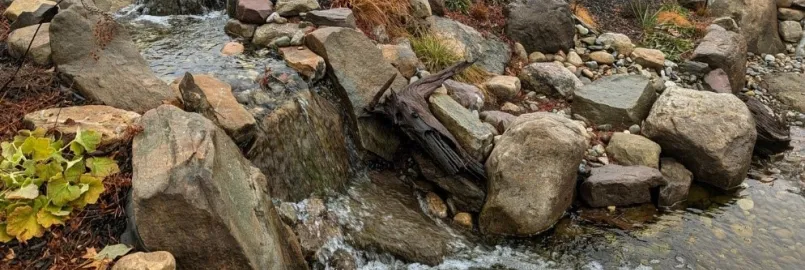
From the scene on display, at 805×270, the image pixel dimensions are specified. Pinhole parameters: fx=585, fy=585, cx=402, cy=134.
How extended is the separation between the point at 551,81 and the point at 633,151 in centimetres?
165

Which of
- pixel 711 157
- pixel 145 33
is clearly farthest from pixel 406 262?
pixel 145 33

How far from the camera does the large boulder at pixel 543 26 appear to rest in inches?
323

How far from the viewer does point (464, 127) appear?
548 centimetres

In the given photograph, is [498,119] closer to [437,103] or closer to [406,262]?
[437,103]

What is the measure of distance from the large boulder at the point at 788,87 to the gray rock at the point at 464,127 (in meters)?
5.49

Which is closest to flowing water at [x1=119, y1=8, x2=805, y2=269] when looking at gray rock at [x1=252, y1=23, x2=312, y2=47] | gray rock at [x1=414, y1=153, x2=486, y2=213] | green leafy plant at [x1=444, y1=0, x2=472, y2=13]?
gray rock at [x1=252, y1=23, x2=312, y2=47]

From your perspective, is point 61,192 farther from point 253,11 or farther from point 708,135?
point 708,135

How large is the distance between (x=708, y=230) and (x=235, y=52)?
477 cm

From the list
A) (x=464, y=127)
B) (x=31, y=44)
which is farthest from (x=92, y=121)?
(x=464, y=127)

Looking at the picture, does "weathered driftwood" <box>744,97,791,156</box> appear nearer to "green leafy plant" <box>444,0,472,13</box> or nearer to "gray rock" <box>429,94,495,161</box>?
"gray rock" <box>429,94,495,161</box>

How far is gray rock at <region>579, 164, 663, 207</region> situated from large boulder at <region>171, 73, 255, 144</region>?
317 centimetres

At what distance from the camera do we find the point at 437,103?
568cm

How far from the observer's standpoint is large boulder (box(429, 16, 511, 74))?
24.4ft

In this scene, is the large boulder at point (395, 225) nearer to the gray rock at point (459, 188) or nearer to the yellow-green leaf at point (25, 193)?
the gray rock at point (459, 188)
